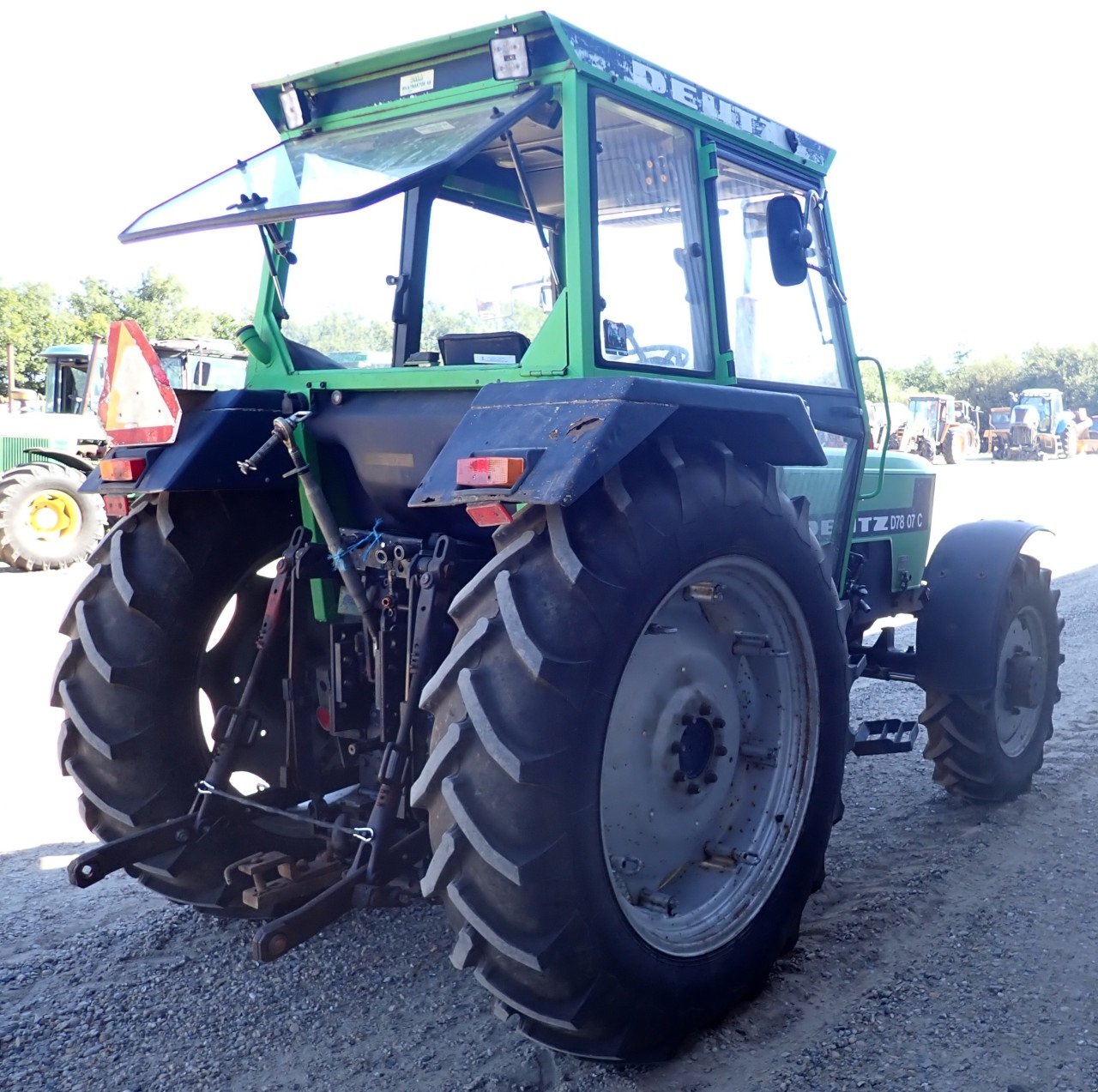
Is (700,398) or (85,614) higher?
(700,398)

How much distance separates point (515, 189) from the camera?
12.1 ft

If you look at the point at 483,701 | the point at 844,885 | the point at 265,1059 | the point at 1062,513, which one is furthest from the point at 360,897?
the point at 1062,513

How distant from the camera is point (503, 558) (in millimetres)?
2426

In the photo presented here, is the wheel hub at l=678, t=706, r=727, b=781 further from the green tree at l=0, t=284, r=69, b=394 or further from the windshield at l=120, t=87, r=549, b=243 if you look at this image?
the green tree at l=0, t=284, r=69, b=394

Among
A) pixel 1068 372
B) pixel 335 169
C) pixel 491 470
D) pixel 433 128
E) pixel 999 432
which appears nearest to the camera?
pixel 491 470

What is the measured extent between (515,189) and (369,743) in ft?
6.25

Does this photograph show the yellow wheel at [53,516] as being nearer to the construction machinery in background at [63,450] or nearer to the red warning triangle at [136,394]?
the construction machinery in background at [63,450]

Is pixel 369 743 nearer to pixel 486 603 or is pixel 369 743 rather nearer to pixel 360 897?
pixel 360 897

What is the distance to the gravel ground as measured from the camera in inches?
106

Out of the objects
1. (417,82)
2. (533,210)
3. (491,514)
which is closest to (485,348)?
(533,210)

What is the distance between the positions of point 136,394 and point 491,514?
1.32m

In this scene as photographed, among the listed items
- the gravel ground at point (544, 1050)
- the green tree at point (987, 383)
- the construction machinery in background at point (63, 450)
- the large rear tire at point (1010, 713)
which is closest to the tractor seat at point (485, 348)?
the gravel ground at point (544, 1050)

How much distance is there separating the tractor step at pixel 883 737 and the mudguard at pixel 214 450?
2260 mm

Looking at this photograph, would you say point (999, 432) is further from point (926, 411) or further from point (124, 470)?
point (124, 470)
